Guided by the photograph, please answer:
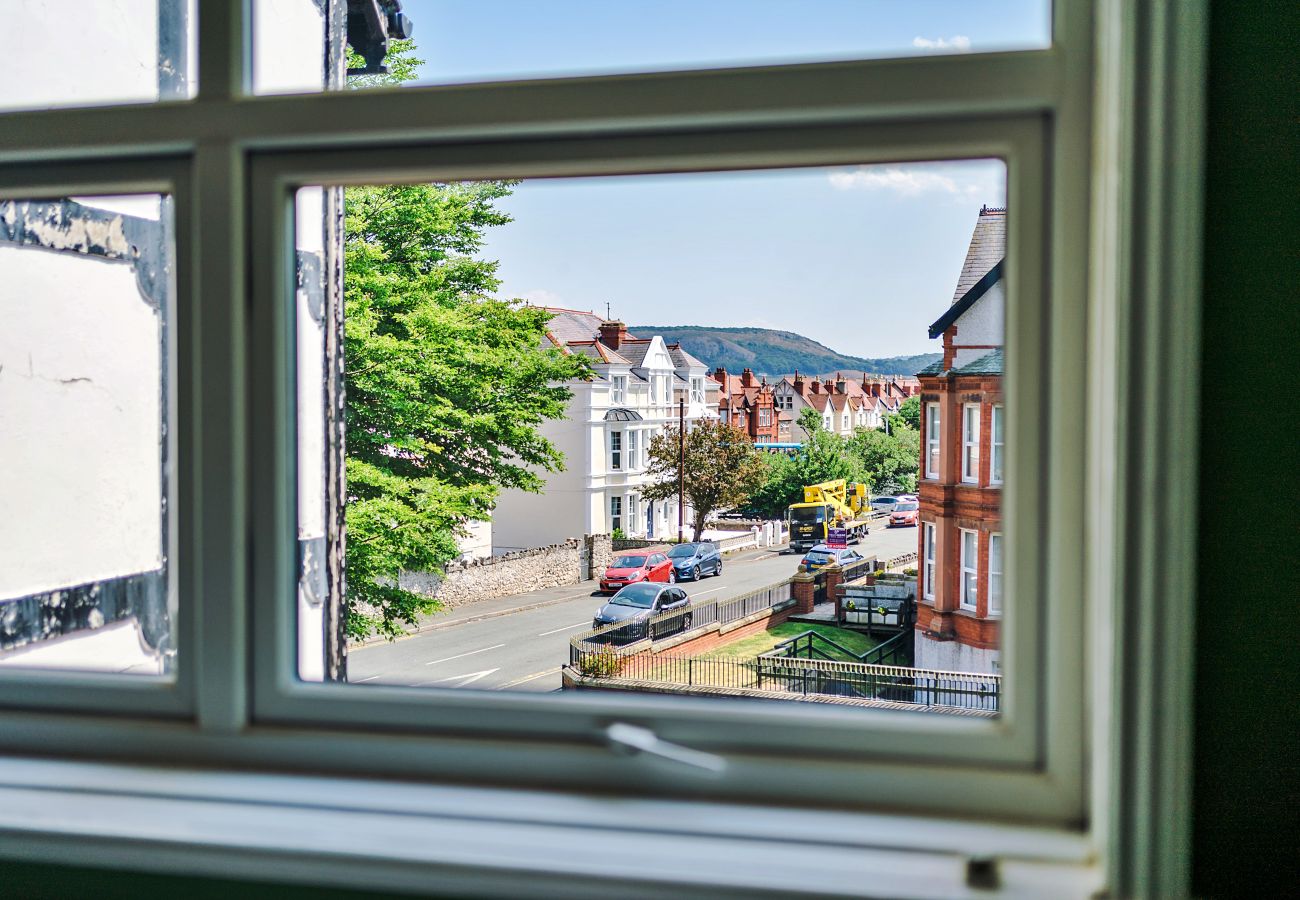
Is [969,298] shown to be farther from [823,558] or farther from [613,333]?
[613,333]

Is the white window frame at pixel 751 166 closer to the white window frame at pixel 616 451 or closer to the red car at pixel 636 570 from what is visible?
the red car at pixel 636 570

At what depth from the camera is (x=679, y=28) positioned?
3.89 feet

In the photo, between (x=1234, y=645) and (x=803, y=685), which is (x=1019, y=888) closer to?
(x=1234, y=645)

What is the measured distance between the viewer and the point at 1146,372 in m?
0.57

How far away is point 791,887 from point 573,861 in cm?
15

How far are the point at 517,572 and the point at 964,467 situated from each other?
1902 millimetres

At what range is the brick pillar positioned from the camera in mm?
1979

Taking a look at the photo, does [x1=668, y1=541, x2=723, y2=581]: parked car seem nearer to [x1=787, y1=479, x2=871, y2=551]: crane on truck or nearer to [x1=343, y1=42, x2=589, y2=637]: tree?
[x1=787, y1=479, x2=871, y2=551]: crane on truck

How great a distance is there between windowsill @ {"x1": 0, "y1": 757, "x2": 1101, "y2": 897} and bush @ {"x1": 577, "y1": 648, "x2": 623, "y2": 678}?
1157mm

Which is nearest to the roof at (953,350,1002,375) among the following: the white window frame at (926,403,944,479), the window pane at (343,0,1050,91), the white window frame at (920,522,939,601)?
the white window frame at (926,403,944,479)

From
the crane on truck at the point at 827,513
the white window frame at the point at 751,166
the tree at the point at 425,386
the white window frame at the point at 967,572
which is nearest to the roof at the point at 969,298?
the white window frame at the point at 967,572

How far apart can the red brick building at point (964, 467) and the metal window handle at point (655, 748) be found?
489 mm

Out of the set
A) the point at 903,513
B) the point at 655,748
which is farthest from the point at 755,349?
the point at 655,748

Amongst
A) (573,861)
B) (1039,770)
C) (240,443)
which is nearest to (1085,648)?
(1039,770)
